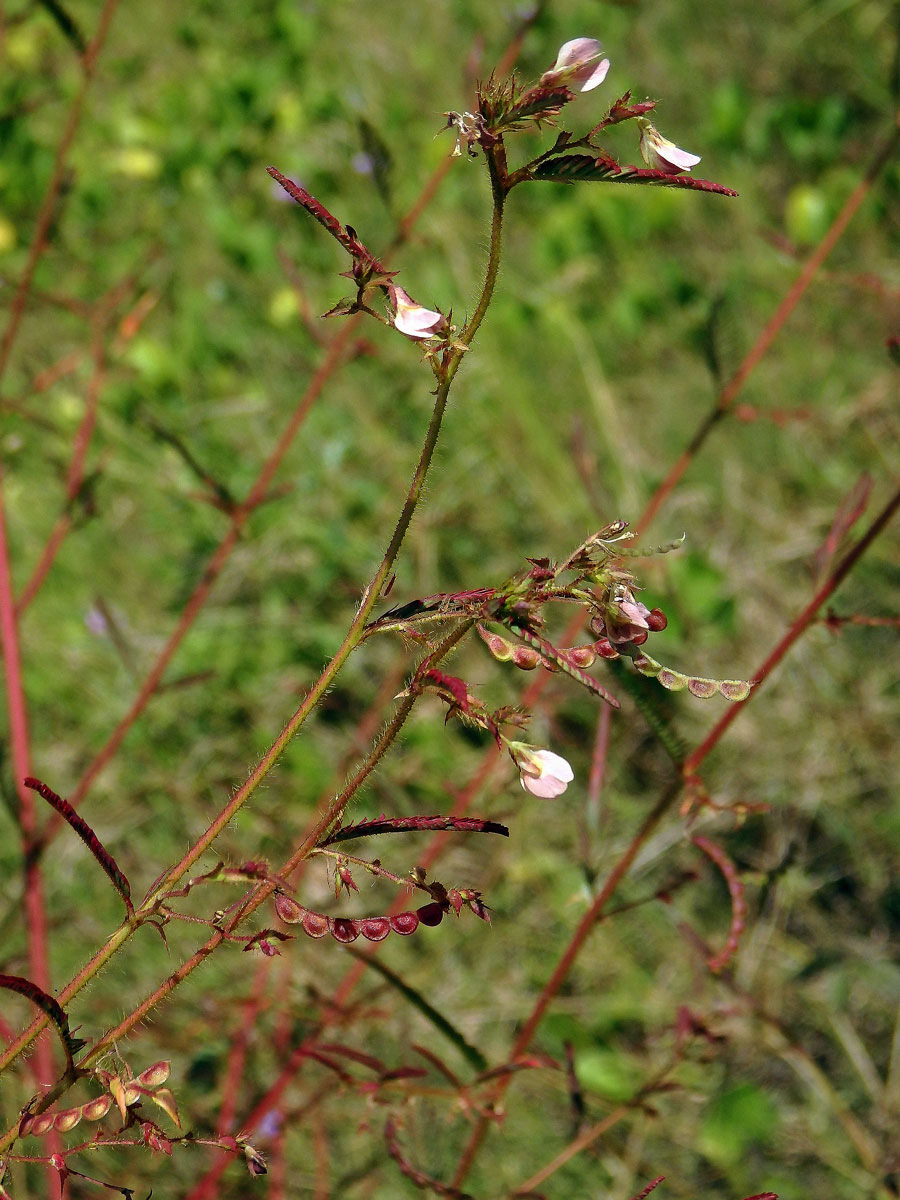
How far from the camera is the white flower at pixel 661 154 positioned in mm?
534

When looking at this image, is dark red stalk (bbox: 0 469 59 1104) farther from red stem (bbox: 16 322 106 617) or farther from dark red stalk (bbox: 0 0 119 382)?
dark red stalk (bbox: 0 0 119 382)

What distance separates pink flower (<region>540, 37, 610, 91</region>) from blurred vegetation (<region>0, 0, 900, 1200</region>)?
61cm

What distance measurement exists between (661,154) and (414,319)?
0.49 ft

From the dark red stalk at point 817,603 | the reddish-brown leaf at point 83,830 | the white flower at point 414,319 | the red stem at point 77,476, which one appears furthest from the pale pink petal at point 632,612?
the red stem at point 77,476

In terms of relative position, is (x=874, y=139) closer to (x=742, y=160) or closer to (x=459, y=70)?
(x=742, y=160)

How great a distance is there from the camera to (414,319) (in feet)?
1.71

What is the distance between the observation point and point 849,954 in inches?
63.1

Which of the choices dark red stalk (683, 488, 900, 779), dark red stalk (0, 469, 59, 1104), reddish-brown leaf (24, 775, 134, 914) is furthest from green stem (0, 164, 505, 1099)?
dark red stalk (0, 469, 59, 1104)

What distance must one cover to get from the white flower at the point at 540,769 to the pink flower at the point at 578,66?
1.05 ft

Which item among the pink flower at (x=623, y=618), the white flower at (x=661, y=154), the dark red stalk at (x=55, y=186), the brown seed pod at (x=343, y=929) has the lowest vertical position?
the brown seed pod at (x=343, y=929)

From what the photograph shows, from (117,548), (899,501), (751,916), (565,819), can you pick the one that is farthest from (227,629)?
(899,501)

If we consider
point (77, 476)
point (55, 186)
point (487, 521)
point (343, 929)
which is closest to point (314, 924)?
point (343, 929)

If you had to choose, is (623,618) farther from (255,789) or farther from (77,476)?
(77,476)

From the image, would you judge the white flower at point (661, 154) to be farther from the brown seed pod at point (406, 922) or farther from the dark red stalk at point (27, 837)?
the dark red stalk at point (27, 837)
